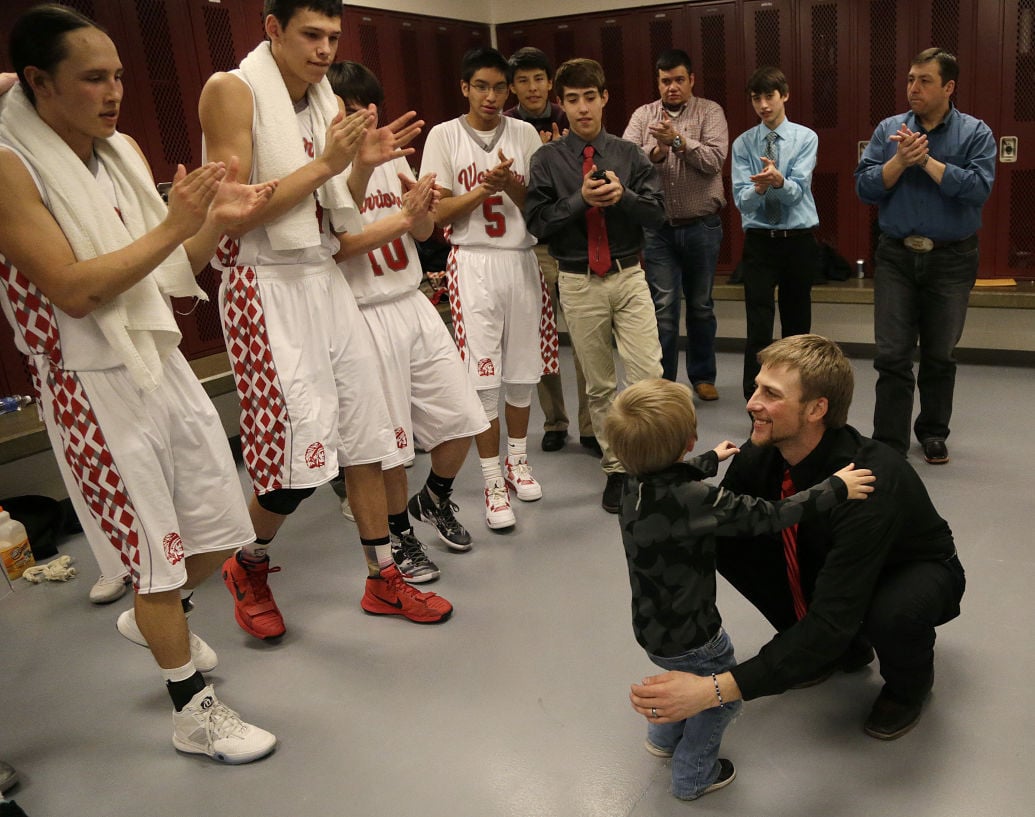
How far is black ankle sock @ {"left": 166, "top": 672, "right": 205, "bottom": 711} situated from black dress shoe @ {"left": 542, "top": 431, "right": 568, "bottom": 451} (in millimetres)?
2206

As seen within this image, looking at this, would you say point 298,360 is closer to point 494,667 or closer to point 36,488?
point 494,667

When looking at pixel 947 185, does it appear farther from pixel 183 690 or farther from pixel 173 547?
pixel 183 690

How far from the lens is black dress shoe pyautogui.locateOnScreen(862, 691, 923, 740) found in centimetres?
206

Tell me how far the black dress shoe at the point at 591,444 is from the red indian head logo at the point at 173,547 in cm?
226

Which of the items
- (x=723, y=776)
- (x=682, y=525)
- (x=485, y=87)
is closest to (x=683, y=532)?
(x=682, y=525)

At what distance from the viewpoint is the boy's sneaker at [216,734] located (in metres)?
2.18

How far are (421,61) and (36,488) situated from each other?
3.18 meters

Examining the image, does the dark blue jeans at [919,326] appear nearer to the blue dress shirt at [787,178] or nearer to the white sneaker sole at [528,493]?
the blue dress shirt at [787,178]

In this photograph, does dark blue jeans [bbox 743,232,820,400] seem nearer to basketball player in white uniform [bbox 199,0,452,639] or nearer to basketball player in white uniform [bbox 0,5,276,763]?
basketball player in white uniform [bbox 199,0,452,639]

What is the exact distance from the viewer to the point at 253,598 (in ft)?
9.04

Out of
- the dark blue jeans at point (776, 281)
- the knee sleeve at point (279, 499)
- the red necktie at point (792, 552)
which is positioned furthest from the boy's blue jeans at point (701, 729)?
the dark blue jeans at point (776, 281)

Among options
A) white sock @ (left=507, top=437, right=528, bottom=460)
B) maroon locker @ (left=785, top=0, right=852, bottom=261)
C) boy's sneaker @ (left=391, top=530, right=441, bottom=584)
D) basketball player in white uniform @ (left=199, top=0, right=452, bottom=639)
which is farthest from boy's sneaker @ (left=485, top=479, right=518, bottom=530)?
maroon locker @ (left=785, top=0, right=852, bottom=261)

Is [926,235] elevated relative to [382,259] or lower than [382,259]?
lower

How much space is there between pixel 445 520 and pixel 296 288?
1.08m
